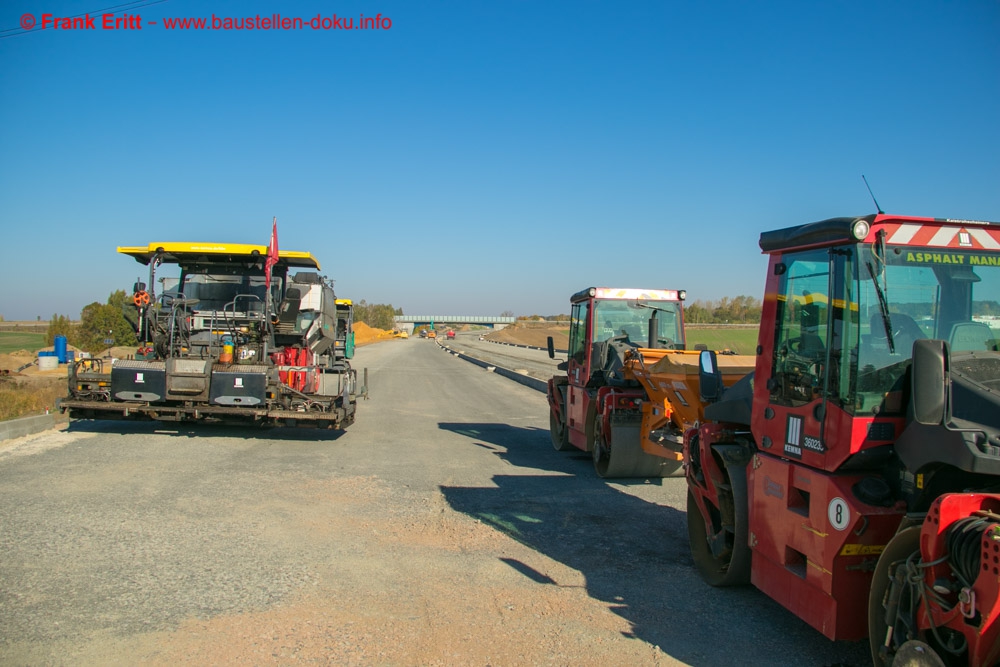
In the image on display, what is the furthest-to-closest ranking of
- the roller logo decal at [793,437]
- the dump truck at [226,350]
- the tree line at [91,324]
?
the tree line at [91,324]
the dump truck at [226,350]
the roller logo decal at [793,437]

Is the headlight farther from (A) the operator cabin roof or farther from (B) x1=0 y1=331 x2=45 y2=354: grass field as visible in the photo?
(B) x1=0 y1=331 x2=45 y2=354: grass field

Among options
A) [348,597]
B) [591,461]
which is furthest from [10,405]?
[348,597]

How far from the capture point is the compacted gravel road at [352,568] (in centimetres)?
409

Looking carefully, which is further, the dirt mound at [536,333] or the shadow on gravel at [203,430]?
the dirt mound at [536,333]

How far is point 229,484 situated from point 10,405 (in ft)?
25.0

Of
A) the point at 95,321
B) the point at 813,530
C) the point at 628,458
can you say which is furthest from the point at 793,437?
the point at 95,321

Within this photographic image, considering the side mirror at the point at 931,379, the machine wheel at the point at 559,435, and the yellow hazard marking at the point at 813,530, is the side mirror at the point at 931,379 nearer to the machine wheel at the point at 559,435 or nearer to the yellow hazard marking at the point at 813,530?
the yellow hazard marking at the point at 813,530

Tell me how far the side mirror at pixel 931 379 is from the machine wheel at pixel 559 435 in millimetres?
7819

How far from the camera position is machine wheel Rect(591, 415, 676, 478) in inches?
337

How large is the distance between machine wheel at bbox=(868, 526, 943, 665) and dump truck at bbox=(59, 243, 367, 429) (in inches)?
338

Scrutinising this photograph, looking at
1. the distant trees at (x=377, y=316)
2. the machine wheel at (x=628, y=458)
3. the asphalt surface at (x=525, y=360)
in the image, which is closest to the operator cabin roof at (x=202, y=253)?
the machine wheel at (x=628, y=458)

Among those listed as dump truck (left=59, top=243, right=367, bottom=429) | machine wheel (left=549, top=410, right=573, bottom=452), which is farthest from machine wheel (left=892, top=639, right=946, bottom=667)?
dump truck (left=59, top=243, right=367, bottom=429)

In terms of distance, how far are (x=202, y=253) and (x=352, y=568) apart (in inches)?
326

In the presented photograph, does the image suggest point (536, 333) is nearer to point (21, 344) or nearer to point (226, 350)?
point (21, 344)
